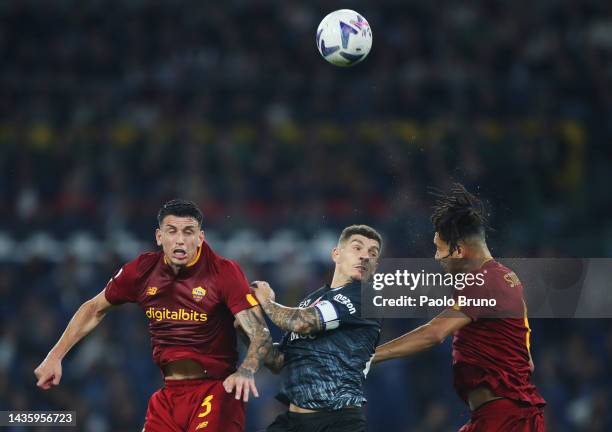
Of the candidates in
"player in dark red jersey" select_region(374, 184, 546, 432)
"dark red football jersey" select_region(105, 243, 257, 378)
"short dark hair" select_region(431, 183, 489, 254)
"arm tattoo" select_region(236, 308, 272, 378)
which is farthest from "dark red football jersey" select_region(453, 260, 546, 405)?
"dark red football jersey" select_region(105, 243, 257, 378)

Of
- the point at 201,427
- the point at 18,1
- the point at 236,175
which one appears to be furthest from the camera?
the point at 18,1

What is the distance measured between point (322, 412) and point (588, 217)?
28.7 feet

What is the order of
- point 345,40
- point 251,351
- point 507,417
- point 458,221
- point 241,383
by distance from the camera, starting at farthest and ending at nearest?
point 345,40, point 458,221, point 507,417, point 251,351, point 241,383

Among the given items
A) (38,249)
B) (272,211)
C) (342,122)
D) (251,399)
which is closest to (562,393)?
(251,399)

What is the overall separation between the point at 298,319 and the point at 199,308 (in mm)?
623

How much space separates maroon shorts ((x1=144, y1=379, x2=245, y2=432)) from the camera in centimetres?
623

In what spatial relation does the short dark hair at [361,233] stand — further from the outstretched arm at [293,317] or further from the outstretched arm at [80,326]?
the outstretched arm at [80,326]

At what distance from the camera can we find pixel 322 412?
6.21 m

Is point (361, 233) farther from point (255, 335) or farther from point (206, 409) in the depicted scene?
point (206, 409)

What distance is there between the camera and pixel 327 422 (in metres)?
6.18

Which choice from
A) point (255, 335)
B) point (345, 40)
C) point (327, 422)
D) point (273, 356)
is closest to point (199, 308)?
point (255, 335)

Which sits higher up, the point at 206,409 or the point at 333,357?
the point at 333,357

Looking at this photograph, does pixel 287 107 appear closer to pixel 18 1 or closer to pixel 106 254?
pixel 106 254

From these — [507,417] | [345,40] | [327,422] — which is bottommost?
[507,417]
